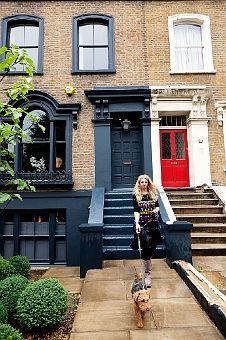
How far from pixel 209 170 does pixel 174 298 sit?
6.51 metres

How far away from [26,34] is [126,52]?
394 cm

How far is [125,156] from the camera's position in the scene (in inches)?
416

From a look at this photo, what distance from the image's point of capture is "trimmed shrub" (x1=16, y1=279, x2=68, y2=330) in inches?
150

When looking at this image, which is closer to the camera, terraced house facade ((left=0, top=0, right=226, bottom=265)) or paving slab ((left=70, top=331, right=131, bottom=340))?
paving slab ((left=70, top=331, right=131, bottom=340))

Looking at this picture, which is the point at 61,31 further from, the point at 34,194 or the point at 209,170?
the point at 209,170

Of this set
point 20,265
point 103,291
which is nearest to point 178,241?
point 103,291

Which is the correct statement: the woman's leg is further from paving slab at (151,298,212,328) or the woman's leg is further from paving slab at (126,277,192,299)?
paving slab at (151,298,212,328)

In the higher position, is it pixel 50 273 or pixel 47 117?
pixel 47 117

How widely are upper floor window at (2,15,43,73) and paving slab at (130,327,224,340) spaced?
9.79 meters

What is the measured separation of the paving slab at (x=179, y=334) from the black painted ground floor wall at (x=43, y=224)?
239 inches

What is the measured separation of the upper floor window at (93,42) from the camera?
35.3 ft

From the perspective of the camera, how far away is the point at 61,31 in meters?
10.8

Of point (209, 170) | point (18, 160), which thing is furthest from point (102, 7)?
point (209, 170)

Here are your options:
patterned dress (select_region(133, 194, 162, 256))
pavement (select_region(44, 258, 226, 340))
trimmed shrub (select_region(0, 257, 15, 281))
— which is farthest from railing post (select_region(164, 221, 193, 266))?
trimmed shrub (select_region(0, 257, 15, 281))
